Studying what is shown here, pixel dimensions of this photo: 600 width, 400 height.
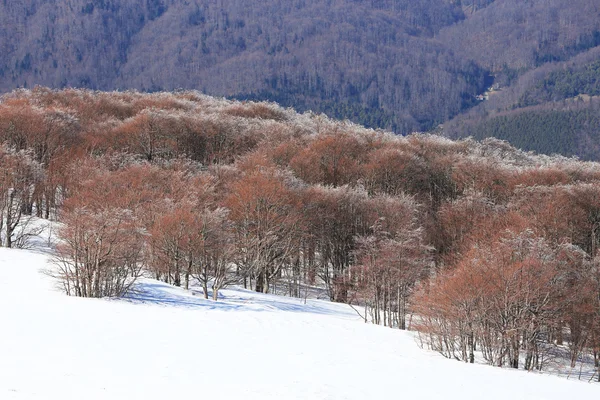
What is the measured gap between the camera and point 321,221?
46781mm

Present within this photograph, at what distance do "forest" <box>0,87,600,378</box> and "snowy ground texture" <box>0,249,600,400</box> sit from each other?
3742 millimetres

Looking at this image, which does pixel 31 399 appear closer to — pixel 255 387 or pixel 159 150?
pixel 255 387

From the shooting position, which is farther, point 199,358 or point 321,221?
point 321,221

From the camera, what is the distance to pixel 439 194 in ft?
218

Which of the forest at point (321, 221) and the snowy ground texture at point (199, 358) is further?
the forest at point (321, 221)

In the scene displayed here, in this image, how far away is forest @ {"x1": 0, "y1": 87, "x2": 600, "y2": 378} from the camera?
27.2 meters

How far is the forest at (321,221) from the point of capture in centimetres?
2717

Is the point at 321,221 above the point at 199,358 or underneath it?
above

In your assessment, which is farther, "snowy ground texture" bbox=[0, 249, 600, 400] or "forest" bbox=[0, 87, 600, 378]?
"forest" bbox=[0, 87, 600, 378]

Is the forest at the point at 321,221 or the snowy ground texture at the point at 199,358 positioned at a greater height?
the forest at the point at 321,221

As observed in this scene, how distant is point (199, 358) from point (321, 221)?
31.4 m

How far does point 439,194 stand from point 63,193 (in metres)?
43.4

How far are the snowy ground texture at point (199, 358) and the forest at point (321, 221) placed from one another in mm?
3742

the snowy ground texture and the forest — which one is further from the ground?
the forest
